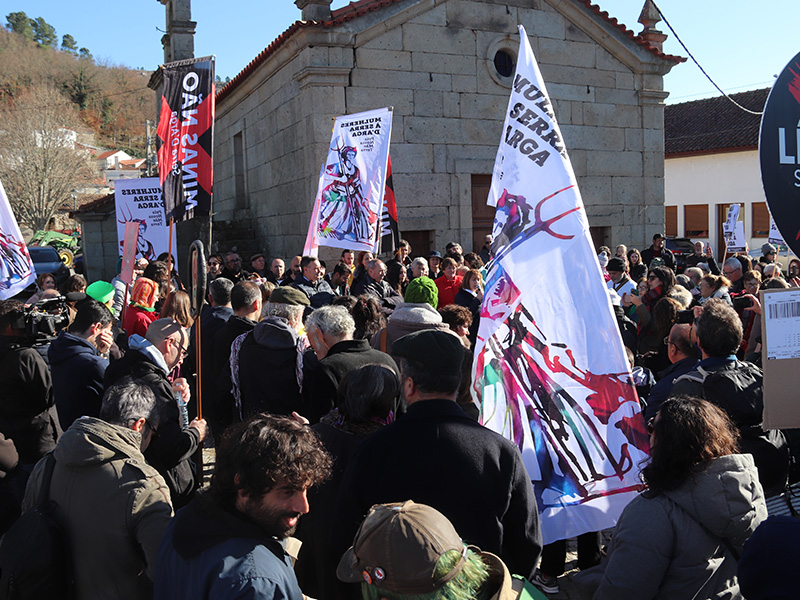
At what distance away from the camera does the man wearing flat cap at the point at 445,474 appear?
226 centimetres

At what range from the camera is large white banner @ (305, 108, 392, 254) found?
786 cm

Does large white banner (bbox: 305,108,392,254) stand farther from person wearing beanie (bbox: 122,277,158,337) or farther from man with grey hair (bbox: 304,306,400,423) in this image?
man with grey hair (bbox: 304,306,400,423)

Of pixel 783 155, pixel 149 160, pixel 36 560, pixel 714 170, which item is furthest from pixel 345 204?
pixel 149 160

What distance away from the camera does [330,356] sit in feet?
12.6

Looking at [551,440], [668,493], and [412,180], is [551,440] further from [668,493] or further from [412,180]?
[412,180]

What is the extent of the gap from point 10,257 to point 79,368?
2476mm

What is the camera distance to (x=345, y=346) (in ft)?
12.8

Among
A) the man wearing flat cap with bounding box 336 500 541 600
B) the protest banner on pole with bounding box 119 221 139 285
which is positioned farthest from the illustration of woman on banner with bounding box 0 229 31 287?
the man wearing flat cap with bounding box 336 500 541 600

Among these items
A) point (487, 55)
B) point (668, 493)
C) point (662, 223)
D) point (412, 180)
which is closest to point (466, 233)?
point (412, 180)

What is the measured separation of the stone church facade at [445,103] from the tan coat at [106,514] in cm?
1010

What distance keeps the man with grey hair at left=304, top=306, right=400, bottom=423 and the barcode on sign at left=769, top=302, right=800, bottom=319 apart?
182 cm

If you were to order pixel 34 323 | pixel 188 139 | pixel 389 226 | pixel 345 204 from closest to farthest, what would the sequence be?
1. pixel 34 323
2. pixel 188 139
3. pixel 345 204
4. pixel 389 226

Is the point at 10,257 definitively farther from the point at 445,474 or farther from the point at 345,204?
the point at 445,474

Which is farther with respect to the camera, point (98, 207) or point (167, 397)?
point (98, 207)
